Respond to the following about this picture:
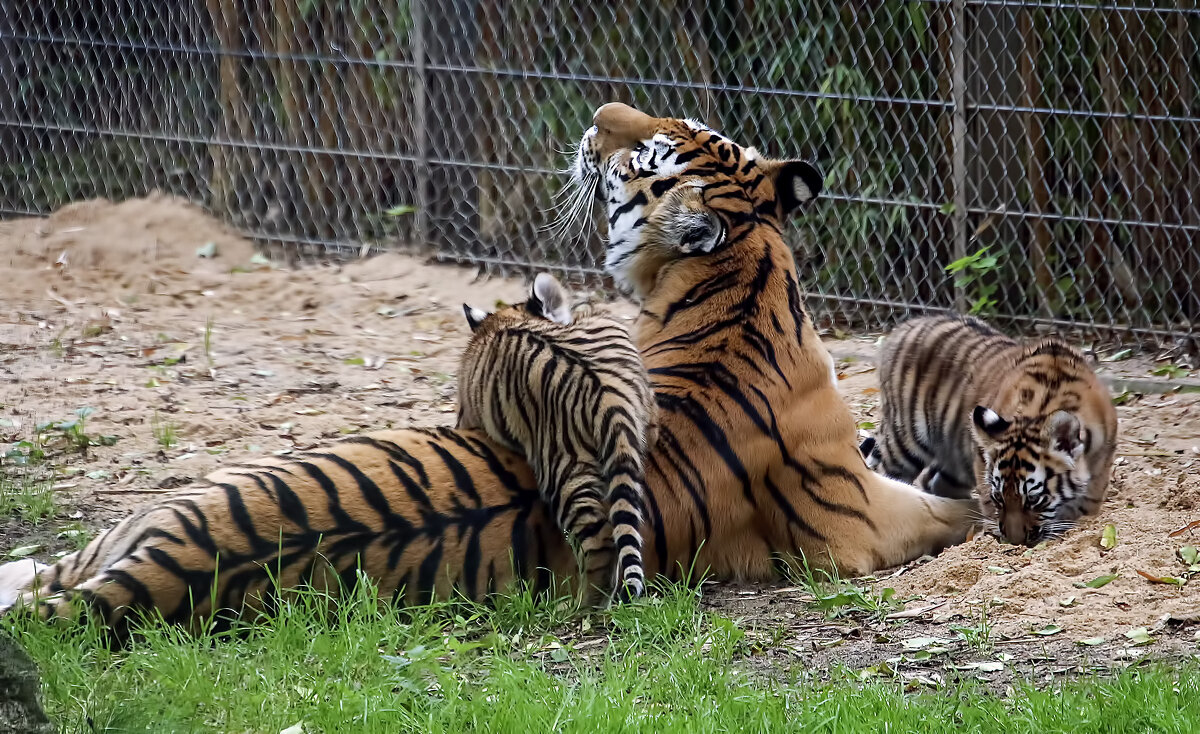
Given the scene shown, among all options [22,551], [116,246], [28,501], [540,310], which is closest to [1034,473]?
[540,310]

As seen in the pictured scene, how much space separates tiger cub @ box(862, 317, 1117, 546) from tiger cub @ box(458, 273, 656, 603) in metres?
1.25

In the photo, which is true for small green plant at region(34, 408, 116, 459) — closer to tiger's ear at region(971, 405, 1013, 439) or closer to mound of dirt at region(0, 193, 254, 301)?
mound of dirt at region(0, 193, 254, 301)

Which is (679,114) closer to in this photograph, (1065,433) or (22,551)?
(1065,433)

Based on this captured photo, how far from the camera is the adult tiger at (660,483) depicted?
3918 mm

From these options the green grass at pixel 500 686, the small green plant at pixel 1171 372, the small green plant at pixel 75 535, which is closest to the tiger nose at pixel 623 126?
the green grass at pixel 500 686

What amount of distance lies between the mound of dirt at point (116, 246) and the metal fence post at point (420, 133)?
1297 millimetres

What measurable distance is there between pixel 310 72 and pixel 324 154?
0.57 m

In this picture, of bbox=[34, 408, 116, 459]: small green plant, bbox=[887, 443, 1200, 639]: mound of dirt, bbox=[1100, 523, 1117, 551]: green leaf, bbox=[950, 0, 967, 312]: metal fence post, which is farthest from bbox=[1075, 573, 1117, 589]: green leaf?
bbox=[34, 408, 116, 459]: small green plant

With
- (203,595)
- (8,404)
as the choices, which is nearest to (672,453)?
(203,595)

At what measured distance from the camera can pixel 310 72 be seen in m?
9.86

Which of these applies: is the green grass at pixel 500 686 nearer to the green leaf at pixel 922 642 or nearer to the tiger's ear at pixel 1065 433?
the green leaf at pixel 922 642

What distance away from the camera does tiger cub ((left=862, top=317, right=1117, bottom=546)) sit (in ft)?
15.5

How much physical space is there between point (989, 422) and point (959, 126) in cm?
306

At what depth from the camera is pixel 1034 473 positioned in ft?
15.4
